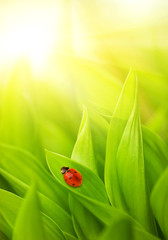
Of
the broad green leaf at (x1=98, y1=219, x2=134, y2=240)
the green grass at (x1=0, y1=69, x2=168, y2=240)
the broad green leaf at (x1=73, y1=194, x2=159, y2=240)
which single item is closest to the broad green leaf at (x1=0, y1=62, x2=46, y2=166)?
the green grass at (x1=0, y1=69, x2=168, y2=240)

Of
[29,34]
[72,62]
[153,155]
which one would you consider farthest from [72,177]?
[29,34]

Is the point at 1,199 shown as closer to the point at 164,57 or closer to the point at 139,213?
the point at 139,213

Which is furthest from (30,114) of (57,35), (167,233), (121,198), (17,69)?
(167,233)

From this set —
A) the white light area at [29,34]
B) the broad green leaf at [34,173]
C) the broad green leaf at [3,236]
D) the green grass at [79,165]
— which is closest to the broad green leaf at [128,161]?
the green grass at [79,165]

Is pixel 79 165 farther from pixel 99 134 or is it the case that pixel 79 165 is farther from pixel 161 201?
pixel 161 201

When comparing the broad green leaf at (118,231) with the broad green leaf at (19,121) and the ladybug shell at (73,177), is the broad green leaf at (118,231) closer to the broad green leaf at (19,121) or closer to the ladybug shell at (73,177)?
the ladybug shell at (73,177)
